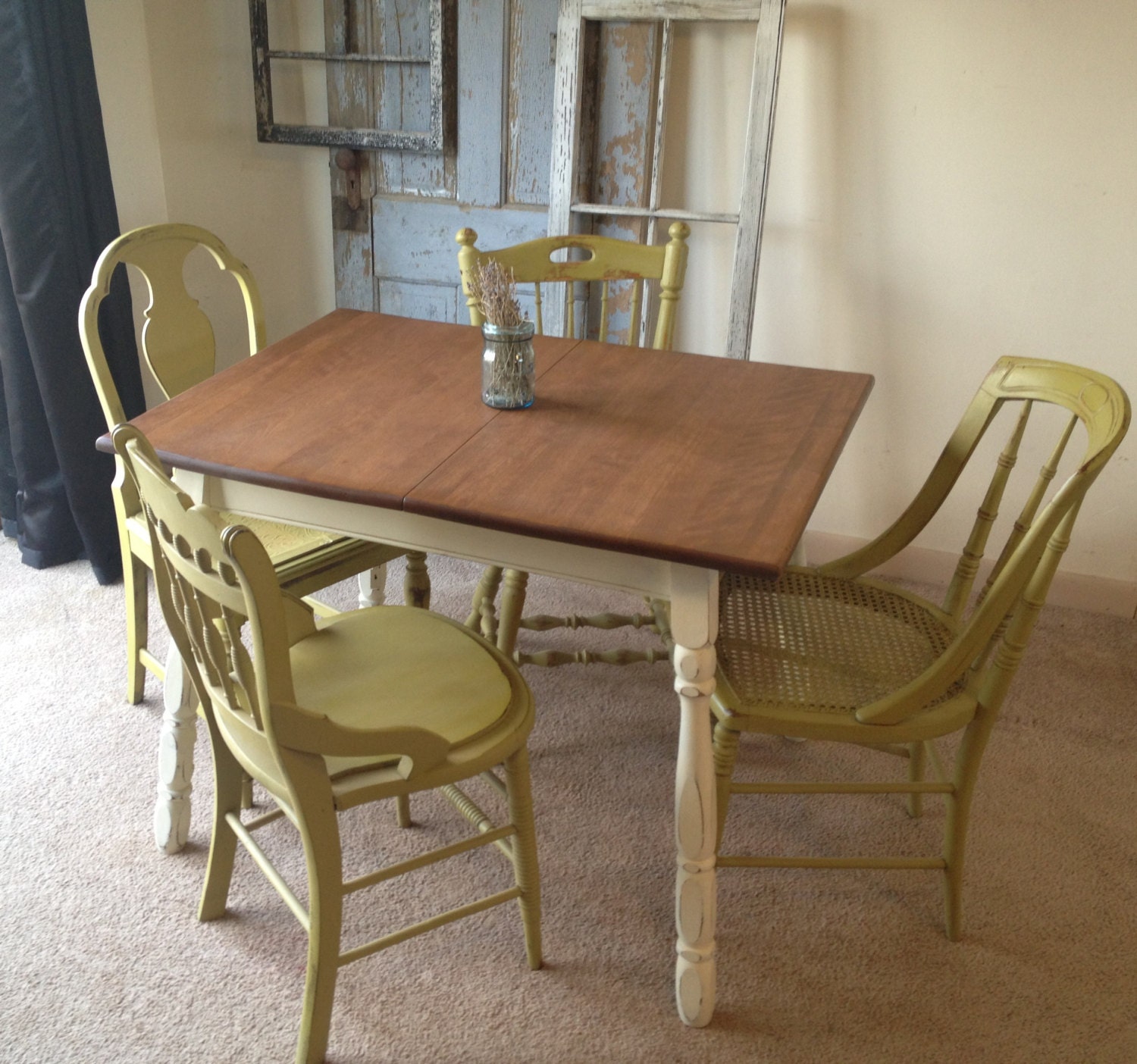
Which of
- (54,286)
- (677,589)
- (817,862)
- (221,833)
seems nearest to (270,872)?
(221,833)

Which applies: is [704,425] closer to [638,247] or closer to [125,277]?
[638,247]

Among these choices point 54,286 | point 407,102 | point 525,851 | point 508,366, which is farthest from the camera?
point 407,102

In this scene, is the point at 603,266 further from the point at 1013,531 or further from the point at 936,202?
the point at 1013,531

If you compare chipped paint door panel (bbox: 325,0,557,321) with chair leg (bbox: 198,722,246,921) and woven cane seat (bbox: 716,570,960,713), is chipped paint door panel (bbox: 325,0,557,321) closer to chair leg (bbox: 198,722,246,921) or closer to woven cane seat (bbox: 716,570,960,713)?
woven cane seat (bbox: 716,570,960,713)

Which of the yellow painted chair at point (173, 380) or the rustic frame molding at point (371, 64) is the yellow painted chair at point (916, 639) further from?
the rustic frame molding at point (371, 64)

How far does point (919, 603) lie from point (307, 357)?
119 centimetres

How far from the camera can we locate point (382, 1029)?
1618 mm

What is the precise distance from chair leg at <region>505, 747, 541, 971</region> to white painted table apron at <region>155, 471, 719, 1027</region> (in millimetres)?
222

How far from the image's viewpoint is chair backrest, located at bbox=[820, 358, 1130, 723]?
4.81 feet

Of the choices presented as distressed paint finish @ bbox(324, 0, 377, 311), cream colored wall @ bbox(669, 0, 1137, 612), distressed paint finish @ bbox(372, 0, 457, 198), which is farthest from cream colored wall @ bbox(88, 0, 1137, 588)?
distressed paint finish @ bbox(372, 0, 457, 198)

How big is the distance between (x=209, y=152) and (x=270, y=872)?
7.21 feet

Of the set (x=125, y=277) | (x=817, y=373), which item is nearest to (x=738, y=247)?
(x=817, y=373)

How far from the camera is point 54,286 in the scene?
8.37 feet

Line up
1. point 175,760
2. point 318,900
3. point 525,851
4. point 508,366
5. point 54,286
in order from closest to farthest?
point 318,900 → point 525,851 → point 508,366 → point 175,760 → point 54,286
